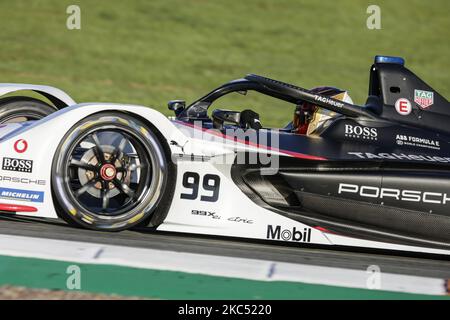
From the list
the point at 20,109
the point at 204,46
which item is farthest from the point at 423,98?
the point at 204,46

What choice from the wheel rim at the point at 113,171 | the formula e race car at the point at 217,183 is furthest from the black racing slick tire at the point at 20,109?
the wheel rim at the point at 113,171

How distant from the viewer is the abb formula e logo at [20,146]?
5.48m

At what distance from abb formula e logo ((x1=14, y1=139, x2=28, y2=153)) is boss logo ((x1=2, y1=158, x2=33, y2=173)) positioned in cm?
8

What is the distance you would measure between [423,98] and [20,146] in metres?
3.40

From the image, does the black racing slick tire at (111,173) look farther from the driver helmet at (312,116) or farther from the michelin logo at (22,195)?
the driver helmet at (312,116)

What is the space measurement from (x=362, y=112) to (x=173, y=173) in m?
1.73

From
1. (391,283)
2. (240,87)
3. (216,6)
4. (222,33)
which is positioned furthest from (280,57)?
(391,283)

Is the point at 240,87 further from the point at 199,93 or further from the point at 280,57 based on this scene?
the point at 280,57

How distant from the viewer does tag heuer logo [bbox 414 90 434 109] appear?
6387 millimetres

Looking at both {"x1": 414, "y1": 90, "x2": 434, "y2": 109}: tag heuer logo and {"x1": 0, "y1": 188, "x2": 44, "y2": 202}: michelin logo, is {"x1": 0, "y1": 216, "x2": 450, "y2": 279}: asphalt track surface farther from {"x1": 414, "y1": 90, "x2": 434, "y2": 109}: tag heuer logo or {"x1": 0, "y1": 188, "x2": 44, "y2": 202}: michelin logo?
{"x1": 414, "y1": 90, "x2": 434, "y2": 109}: tag heuer logo

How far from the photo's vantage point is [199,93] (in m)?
14.1

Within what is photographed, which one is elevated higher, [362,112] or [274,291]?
[362,112]

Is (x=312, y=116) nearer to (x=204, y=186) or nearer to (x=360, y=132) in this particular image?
(x=360, y=132)

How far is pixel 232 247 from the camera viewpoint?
18.3 feet
